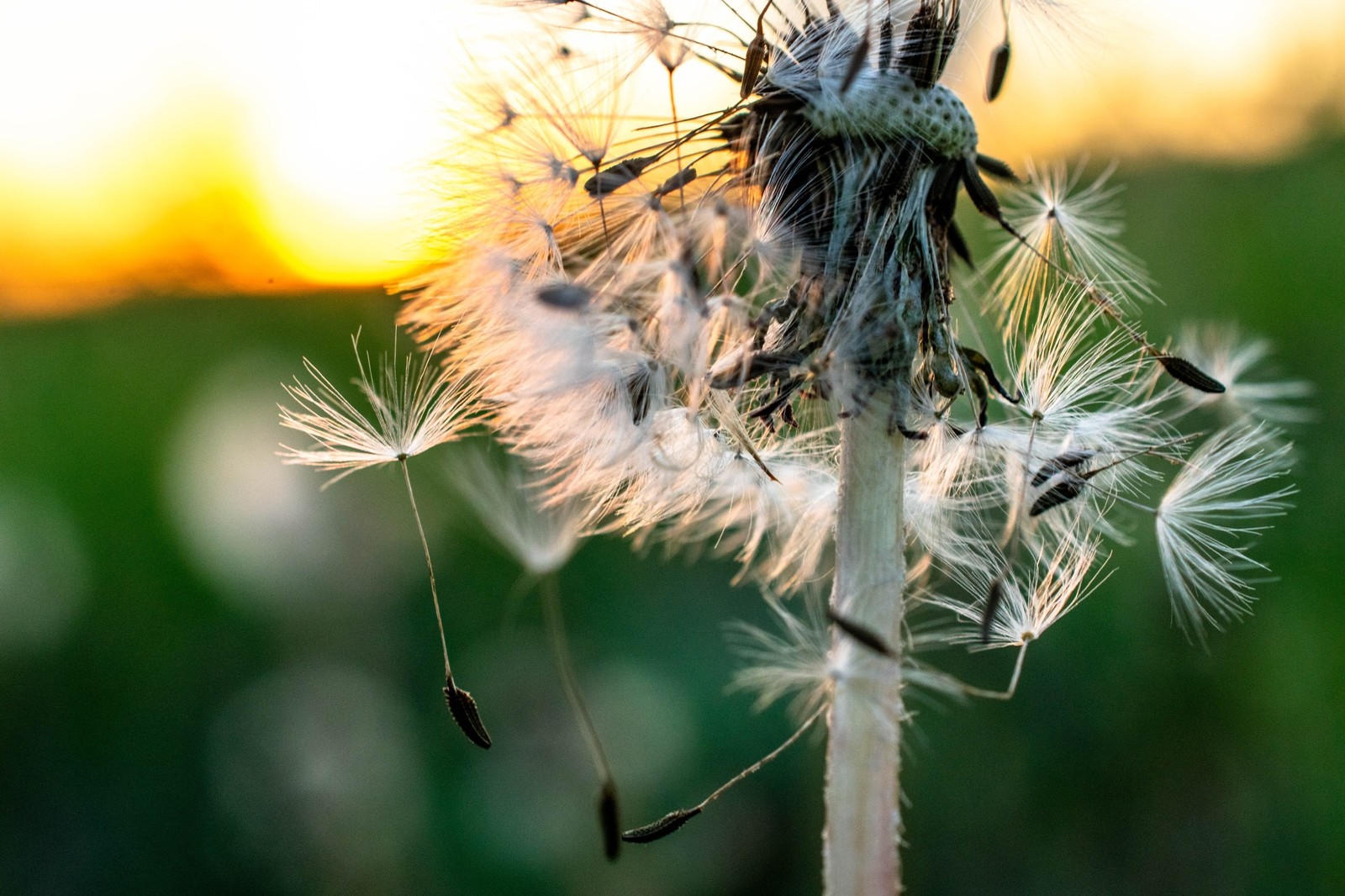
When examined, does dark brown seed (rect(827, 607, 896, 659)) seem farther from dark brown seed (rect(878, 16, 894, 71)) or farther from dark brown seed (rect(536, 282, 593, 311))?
dark brown seed (rect(878, 16, 894, 71))

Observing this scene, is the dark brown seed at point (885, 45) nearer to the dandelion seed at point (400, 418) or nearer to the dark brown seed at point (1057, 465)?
the dark brown seed at point (1057, 465)

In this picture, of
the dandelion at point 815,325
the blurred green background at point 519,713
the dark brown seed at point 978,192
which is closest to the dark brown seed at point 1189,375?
the dandelion at point 815,325

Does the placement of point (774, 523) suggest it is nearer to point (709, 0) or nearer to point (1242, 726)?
point (709, 0)

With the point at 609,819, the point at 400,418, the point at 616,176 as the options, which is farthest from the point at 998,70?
the point at 609,819

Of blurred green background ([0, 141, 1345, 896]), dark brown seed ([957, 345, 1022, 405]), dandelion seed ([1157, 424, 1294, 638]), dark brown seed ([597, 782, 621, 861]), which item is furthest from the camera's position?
blurred green background ([0, 141, 1345, 896])

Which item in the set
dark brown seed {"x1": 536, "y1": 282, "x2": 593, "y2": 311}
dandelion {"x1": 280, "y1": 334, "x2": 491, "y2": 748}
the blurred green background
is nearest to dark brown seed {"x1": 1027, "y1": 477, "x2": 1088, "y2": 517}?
dark brown seed {"x1": 536, "y1": 282, "x2": 593, "y2": 311}

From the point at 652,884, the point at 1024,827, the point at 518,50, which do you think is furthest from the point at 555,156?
the point at 1024,827
